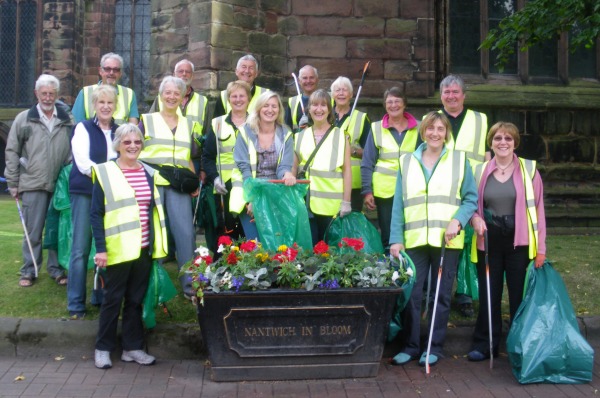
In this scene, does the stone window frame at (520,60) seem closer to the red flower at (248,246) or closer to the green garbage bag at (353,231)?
the green garbage bag at (353,231)

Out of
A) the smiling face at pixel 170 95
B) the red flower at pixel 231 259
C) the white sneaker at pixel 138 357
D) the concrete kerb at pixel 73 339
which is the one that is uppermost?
the smiling face at pixel 170 95

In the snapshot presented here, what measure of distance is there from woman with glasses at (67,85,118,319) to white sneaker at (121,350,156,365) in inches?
27.9

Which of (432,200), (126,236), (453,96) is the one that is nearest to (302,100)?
(453,96)

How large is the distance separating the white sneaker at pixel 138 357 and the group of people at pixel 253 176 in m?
0.02

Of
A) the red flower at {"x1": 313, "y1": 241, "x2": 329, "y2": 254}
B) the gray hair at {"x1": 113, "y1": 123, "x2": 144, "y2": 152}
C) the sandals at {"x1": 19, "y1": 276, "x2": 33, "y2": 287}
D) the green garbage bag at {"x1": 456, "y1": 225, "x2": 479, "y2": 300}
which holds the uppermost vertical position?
the gray hair at {"x1": 113, "y1": 123, "x2": 144, "y2": 152}

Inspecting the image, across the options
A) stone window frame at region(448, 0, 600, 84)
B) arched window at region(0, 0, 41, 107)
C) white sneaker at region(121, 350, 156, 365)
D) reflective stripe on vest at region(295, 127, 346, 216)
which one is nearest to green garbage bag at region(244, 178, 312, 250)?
reflective stripe on vest at region(295, 127, 346, 216)

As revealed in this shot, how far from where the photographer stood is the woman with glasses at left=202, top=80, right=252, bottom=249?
6.93 metres

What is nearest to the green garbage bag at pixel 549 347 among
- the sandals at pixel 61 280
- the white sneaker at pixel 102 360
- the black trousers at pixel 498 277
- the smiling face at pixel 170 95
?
the black trousers at pixel 498 277

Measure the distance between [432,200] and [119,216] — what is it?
2.43 m

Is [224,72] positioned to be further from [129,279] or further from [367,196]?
[129,279]

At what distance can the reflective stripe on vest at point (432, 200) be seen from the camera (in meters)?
5.91

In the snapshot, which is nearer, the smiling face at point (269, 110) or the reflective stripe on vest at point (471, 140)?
the smiling face at point (269, 110)

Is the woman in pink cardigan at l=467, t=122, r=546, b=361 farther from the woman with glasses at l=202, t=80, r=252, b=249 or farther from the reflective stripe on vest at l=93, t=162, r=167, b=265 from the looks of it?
the reflective stripe on vest at l=93, t=162, r=167, b=265

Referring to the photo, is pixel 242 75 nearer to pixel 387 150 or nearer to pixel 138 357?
pixel 387 150
